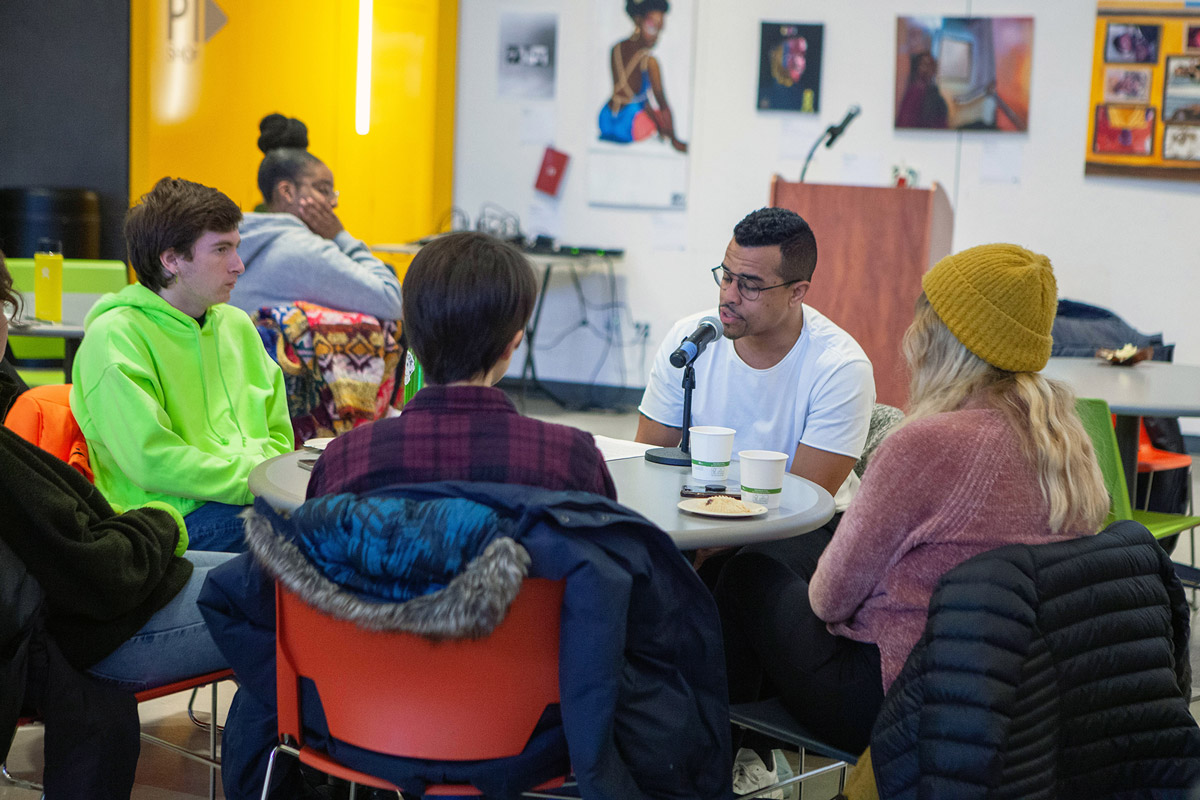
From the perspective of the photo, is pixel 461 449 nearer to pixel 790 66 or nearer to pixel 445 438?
pixel 445 438

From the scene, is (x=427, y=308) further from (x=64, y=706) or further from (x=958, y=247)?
(x=958, y=247)

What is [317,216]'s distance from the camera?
3.64 m

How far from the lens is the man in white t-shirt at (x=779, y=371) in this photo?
2.39 metres

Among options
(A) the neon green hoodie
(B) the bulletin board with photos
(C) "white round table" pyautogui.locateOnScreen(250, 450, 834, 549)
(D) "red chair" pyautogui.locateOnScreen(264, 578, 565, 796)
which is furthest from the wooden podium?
(D) "red chair" pyautogui.locateOnScreen(264, 578, 565, 796)

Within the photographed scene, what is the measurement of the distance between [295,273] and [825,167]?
3956 mm

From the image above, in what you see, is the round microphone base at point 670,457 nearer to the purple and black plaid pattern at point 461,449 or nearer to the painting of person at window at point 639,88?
the purple and black plaid pattern at point 461,449

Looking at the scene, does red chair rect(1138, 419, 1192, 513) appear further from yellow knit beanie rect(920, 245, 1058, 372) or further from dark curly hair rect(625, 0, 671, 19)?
dark curly hair rect(625, 0, 671, 19)

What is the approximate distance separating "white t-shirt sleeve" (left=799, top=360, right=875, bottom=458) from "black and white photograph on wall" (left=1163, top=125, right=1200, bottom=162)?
15.1 ft

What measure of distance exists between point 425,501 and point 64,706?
774 millimetres

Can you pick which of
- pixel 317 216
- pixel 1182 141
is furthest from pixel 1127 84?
pixel 317 216

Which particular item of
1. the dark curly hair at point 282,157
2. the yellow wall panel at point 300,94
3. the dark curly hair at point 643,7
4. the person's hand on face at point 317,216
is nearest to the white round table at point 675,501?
the person's hand on face at point 317,216

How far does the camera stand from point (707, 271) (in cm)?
688

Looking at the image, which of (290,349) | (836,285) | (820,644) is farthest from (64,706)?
(836,285)

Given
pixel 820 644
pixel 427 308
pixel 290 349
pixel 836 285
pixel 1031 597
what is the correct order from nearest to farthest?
pixel 1031 597, pixel 427 308, pixel 820 644, pixel 290 349, pixel 836 285
